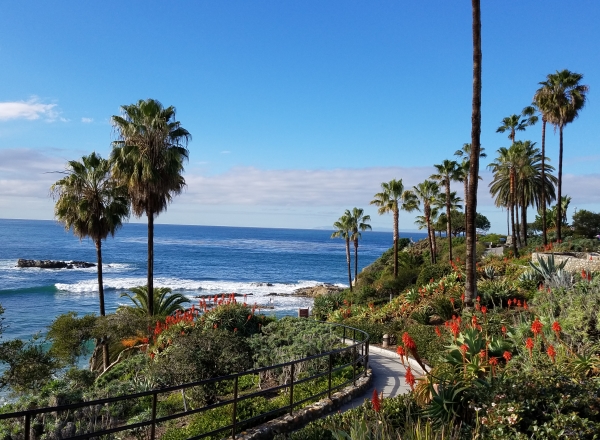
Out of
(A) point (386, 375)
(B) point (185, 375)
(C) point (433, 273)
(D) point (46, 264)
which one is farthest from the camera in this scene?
(D) point (46, 264)

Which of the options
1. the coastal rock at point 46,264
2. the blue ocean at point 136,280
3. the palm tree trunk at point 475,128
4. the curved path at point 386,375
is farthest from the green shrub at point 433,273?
the coastal rock at point 46,264

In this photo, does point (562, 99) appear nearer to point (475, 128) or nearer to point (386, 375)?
point (475, 128)

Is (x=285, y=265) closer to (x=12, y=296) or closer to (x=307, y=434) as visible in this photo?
(x=12, y=296)

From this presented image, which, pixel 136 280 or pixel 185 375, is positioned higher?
pixel 185 375

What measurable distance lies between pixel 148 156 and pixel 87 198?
3.60m

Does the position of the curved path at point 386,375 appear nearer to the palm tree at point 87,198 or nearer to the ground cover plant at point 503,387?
the ground cover plant at point 503,387

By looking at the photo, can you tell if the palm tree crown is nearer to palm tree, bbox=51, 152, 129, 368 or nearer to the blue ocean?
palm tree, bbox=51, 152, 129, 368

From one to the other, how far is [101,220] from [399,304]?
1337 centimetres

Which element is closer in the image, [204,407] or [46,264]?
[204,407]

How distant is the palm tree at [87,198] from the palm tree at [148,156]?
128cm

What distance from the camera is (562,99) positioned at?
1264 inches

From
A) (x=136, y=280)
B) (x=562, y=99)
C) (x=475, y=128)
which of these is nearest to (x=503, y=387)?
(x=475, y=128)

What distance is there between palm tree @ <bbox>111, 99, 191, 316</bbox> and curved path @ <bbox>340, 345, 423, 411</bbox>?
33.2ft

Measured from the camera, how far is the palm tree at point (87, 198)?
64.3 ft
